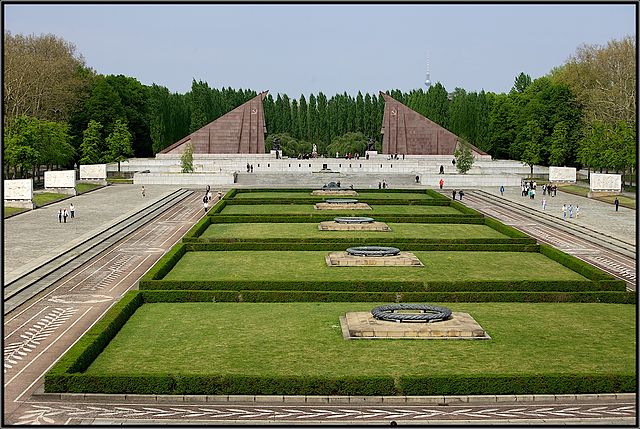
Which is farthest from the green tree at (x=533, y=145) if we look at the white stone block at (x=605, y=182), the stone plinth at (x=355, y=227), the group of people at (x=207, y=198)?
the stone plinth at (x=355, y=227)

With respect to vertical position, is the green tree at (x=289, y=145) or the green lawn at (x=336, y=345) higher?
the green tree at (x=289, y=145)

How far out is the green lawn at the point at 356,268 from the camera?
80.6 feet

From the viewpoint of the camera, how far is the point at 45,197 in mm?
49562

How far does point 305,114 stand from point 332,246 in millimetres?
66282

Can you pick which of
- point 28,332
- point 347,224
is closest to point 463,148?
point 347,224

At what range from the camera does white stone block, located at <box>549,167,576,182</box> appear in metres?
62.3

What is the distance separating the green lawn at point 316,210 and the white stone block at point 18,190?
9749mm

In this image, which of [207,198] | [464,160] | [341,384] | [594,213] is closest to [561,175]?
[464,160]

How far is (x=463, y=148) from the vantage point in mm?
66188

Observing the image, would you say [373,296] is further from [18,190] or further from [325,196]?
[325,196]

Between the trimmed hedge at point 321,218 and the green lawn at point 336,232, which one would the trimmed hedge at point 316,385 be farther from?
the trimmed hedge at point 321,218

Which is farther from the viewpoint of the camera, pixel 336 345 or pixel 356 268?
pixel 356 268

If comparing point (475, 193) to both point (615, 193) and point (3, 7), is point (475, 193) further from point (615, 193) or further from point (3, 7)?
point (3, 7)

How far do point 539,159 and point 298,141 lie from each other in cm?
2941
